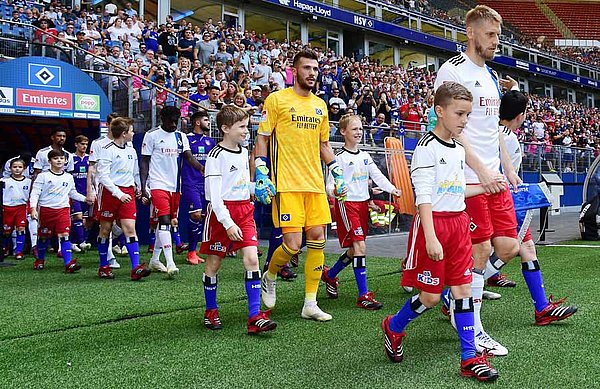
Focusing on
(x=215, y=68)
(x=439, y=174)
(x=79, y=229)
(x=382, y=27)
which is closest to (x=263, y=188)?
(x=439, y=174)

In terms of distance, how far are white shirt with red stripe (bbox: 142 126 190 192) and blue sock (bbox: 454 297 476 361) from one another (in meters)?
5.12

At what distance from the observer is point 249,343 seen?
4.06m

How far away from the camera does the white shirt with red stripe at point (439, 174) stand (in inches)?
136

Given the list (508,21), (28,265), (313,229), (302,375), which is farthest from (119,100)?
(508,21)

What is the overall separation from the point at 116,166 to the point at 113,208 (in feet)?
1.67

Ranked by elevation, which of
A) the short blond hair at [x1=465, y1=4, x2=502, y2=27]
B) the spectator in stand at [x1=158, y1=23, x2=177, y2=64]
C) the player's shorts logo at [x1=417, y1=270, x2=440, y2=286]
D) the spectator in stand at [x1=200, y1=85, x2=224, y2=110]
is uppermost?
the spectator in stand at [x1=158, y1=23, x2=177, y2=64]

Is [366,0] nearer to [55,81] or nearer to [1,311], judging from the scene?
[55,81]

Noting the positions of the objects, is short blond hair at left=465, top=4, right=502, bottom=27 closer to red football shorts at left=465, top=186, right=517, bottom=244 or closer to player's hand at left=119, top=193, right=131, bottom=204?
red football shorts at left=465, top=186, right=517, bottom=244

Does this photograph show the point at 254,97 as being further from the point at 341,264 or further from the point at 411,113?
the point at 341,264

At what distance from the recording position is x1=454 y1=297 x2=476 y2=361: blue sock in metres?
3.33

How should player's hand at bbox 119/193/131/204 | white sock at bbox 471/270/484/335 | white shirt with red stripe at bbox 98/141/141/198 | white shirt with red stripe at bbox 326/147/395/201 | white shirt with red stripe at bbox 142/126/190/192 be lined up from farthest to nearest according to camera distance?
white shirt with red stripe at bbox 142/126/190/192
white shirt with red stripe at bbox 98/141/141/198
player's hand at bbox 119/193/131/204
white shirt with red stripe at bbox 326/147/395/201
white sock at bbox 471/270/484/335

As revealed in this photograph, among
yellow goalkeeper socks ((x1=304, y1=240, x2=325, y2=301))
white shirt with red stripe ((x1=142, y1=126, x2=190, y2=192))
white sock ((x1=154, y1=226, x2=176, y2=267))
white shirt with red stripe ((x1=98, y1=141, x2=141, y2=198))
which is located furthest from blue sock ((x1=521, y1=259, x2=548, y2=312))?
white shirt with red stripe ((x1=142, y1=126, x2=190, y2=192))

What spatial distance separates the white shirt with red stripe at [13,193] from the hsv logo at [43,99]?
1319 mm

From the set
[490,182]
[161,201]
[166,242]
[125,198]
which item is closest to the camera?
[490,182]
